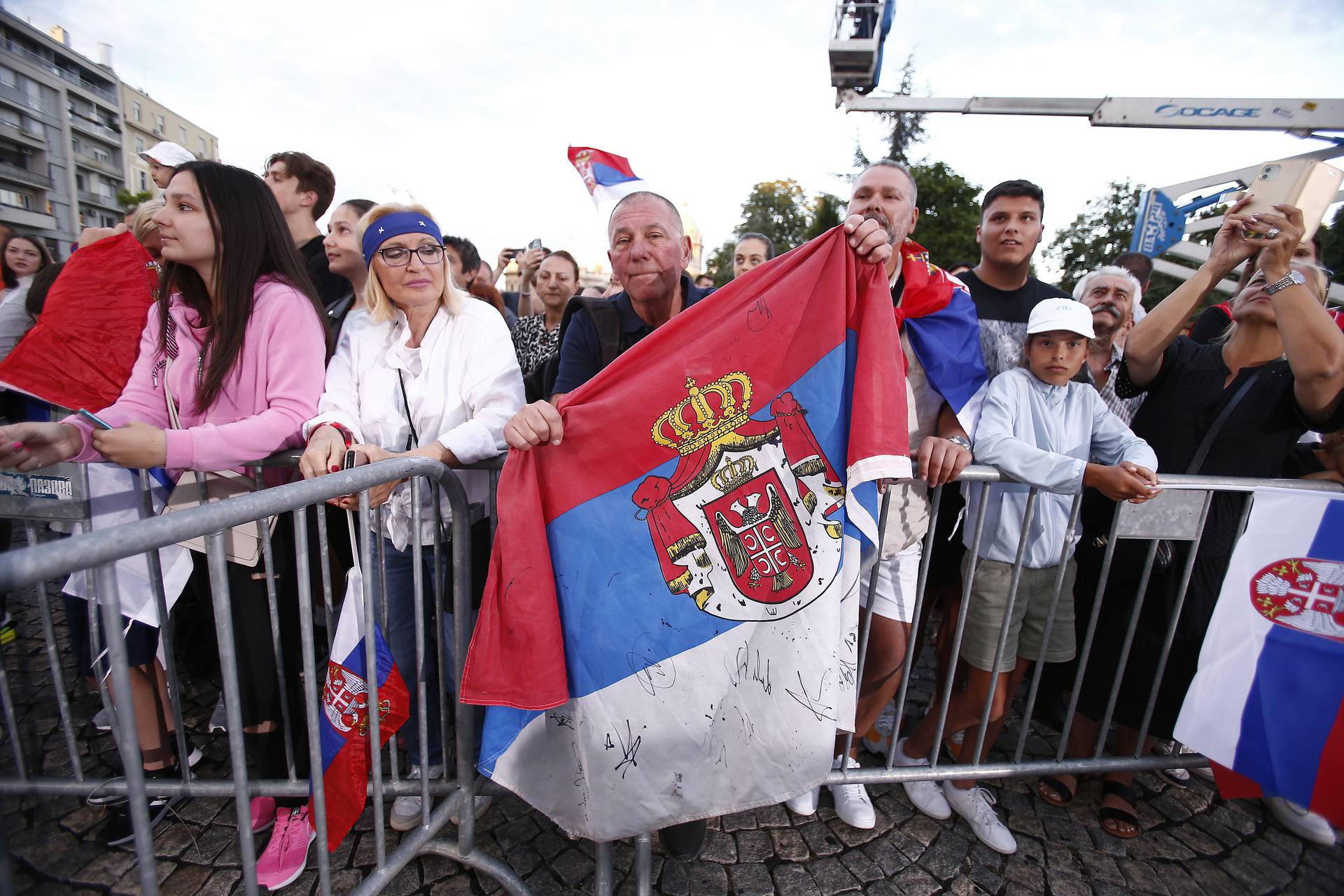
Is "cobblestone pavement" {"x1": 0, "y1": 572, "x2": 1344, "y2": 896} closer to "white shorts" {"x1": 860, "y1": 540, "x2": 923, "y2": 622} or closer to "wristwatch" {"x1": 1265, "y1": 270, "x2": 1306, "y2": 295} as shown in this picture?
"white shorts" {"x1": 860, "y1": 540, "x2": 923, "y2": 622}

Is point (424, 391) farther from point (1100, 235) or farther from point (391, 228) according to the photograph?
point (1100, 235)

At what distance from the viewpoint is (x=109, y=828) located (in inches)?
98.9

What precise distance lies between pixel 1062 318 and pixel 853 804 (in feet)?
7.39

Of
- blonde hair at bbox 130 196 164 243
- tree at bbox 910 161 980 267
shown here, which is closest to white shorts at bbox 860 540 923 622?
blonde hair at bbox 130 196 164 243

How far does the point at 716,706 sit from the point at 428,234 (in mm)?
2106

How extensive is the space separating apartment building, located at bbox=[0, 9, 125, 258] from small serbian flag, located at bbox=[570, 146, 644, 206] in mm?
50669

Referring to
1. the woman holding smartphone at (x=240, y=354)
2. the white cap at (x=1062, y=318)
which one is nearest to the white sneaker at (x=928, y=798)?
the white cap at (x=1062, y=318)

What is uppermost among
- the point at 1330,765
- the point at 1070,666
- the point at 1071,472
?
the point at 1071,472

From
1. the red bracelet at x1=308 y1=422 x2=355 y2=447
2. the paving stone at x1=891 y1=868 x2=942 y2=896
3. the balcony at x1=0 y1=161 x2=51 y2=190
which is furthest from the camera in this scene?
the balcony at x1=0 y1=161 x2=51 y2=190

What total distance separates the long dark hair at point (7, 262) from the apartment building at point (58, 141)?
47483 mm

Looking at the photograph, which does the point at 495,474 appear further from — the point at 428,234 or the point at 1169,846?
the point at 1169,846

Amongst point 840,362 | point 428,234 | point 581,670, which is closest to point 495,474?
point 581,670

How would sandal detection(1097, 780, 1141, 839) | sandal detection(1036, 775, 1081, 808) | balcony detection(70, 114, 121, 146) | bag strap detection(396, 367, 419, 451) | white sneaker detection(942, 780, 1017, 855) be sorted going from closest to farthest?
bag strap detection(396, 367, 419, 451) < white sneaker detection(942, 780, 1017, 855) < sandal detection(1097, 780, 1141, 839) < sandal detection(1036, 775, 1081, 808) < balcony detection(70, 114, 121, 146)

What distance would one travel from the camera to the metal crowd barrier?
1.26m
